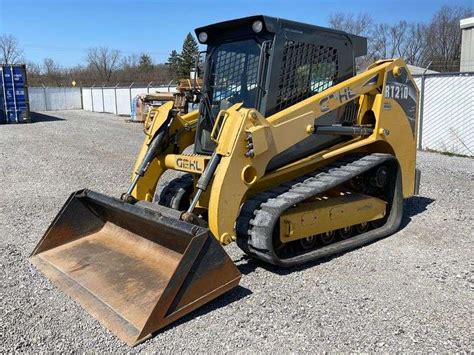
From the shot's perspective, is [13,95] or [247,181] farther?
[13,95]

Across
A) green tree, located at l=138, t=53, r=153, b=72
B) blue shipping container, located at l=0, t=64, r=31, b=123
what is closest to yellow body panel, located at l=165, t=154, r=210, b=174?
blue shipping container, located at l=0, t=64, r=31, b=123

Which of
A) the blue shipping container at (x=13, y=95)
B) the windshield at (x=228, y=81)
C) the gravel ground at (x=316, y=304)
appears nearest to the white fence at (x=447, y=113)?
the gravel ground at (x=316, y=304)

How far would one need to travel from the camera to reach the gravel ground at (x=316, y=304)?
11.1 ft

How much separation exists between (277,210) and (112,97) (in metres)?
28.3

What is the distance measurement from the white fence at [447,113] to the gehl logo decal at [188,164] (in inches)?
380

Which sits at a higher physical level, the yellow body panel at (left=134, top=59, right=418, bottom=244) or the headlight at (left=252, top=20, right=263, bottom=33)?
the headlight at (left=252, top=20, right=263, bottom=33)

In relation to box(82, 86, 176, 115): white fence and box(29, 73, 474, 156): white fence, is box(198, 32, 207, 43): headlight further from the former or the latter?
box(82, 86, 176, 115): white fence

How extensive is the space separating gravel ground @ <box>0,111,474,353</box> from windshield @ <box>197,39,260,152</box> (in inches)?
58.5

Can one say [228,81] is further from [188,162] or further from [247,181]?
[247,181]

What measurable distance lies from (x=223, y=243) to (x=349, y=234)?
1879 millimetres

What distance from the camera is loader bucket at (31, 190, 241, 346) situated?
3541 millimetres

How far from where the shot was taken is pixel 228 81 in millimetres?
5215

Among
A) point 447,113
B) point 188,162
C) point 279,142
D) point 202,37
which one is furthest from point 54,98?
point 279,142

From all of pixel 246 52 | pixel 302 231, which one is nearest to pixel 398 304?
pixel 302 231
